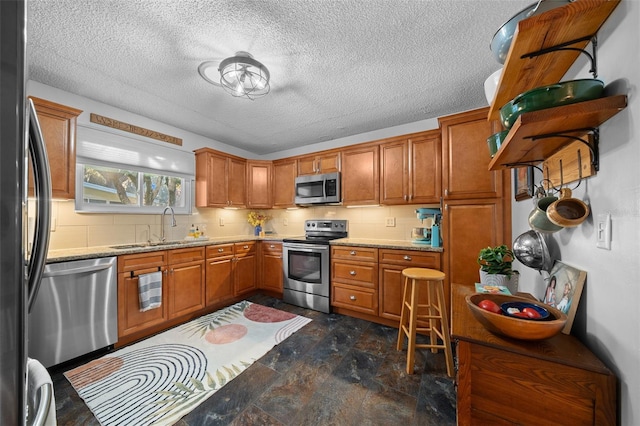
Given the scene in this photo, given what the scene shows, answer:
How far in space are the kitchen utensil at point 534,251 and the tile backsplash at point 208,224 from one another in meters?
1.83

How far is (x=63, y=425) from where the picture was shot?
4.66ft

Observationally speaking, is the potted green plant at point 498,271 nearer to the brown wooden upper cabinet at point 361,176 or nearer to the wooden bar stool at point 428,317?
the wooden bar stool at point 428,317

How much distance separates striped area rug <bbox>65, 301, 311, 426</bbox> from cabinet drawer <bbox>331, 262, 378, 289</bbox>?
675 mm

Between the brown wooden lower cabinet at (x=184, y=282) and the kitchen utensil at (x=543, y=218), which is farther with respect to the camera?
the brown wooden lower cabinet at (x=184, y=282)

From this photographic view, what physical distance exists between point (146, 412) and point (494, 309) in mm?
2079

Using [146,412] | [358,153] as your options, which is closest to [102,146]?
[146,412]

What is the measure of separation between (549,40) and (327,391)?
2.22m

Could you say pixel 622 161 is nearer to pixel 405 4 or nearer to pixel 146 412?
pixel 405 4

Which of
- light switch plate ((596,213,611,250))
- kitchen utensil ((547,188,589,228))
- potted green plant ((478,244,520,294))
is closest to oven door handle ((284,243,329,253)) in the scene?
potted green plant ((478,244,520,294))

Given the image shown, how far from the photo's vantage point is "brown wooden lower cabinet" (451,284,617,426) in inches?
29.2

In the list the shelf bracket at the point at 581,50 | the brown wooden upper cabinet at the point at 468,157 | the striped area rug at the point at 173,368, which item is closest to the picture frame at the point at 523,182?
the brown wooden upper cabinet at the point at 468,157

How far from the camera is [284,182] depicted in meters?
4.00

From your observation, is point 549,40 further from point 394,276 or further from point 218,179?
point 218,179

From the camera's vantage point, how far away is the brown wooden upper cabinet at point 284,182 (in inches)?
154
